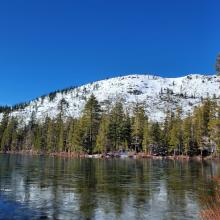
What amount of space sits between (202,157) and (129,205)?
81420 mm

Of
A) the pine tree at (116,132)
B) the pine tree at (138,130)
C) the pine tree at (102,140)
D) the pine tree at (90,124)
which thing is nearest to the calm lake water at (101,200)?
the pine tree at (102,140)

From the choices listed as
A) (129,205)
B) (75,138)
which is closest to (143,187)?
(129,205)

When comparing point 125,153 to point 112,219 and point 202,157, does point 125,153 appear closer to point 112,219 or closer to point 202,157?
point 202,157

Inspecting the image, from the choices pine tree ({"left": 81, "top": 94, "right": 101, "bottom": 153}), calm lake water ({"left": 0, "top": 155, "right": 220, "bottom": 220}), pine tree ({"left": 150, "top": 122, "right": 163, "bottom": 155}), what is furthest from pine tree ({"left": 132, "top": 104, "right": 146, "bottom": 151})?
calm lake water ({"left": 0, "top": 155, "right": 220, "bottom": 220})

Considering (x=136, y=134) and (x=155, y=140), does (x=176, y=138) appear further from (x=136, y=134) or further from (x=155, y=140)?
(x=136, y=134)

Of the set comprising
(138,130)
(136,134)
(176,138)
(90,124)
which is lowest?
(176,138)

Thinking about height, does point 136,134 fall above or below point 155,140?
above

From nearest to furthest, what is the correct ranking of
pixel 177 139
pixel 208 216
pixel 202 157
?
pixel 208 216 < pixel 202 157 < pixel 177 139

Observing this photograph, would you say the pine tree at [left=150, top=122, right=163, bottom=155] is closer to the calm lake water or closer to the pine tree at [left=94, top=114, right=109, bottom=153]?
the pine tree at [left=94, top=114, right=109, bottom=153]

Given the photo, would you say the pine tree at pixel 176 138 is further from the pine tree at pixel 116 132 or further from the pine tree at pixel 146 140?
the pine tree at pixel 116 132

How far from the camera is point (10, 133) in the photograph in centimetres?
17300

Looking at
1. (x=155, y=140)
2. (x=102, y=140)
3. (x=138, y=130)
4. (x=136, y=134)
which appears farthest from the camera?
(x=138, y=130)

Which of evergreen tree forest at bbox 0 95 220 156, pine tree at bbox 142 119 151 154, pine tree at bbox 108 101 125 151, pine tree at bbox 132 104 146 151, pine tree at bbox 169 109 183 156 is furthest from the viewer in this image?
pine tree at bbox 108 101 125 151

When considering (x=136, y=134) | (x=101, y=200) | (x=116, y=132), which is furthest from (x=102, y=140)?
(x=101, y=200)
